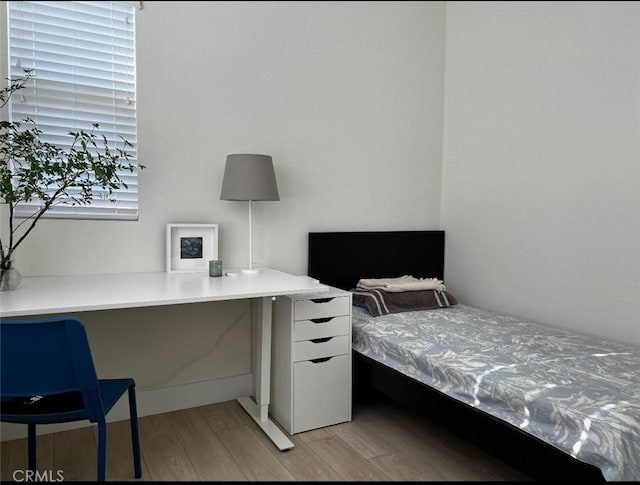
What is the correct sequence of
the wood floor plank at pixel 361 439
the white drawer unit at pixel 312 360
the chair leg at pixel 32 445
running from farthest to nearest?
the white drawer unit at pixel 312 360, the wood floor plank at pixel 361 439, the chair leg at pixel 32 445

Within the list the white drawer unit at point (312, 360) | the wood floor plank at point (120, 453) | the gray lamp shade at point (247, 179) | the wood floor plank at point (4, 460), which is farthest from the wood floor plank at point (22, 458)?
the gray lamp shade at point (247, 179)

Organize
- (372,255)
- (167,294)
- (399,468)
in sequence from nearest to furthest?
1. (167,294)
2. (399,468)
3. (372,255)

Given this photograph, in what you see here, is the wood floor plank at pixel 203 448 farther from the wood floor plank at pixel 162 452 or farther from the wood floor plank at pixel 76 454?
the wood floor plank at pixel 76 454

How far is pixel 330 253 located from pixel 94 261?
124 centimetres

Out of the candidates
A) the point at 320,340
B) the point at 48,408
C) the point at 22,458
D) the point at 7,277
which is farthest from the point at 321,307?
the point at 22,458

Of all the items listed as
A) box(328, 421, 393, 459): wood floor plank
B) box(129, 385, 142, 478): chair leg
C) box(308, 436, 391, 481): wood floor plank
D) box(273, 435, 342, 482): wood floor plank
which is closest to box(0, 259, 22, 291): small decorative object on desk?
box(129, 385, 142, 478): chair leg

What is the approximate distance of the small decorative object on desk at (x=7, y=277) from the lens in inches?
70.2

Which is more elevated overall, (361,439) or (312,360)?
(312,360)

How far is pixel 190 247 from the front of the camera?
7.89ft

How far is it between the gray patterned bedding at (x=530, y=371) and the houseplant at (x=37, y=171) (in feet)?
4.61

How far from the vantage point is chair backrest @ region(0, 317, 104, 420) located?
132cm

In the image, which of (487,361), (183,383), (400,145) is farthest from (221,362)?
(400,145)

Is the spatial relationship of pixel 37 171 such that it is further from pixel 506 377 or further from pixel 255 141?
pixel 506 377

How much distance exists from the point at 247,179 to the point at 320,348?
2.86 feet
